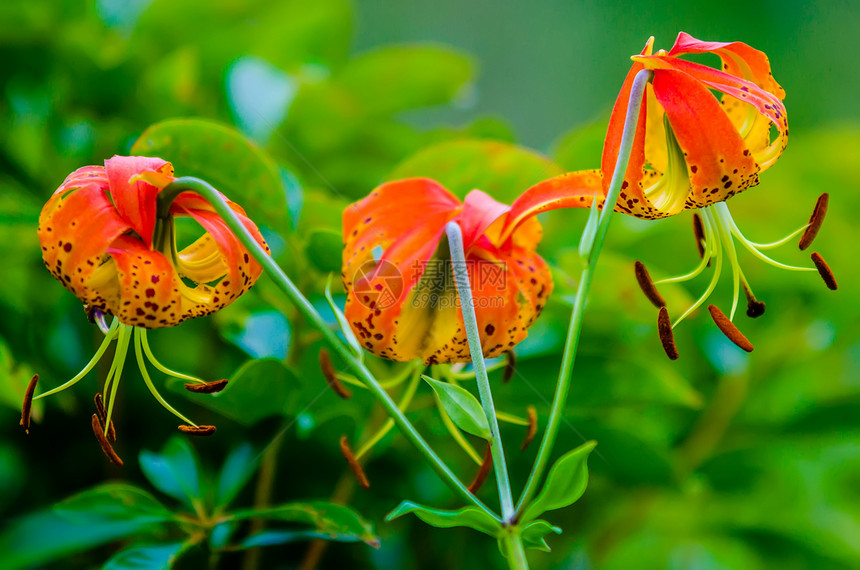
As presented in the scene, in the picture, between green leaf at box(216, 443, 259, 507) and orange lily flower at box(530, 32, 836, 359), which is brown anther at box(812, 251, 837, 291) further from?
green leaf at box(216, 443, 259, 507)

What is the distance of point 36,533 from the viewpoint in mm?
556

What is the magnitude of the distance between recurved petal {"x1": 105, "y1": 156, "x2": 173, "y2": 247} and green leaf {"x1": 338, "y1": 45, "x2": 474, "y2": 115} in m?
0.43

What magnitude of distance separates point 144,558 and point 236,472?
8 cm

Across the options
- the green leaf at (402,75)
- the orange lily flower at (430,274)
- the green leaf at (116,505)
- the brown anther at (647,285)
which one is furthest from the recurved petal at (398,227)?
the green leaf at (402,75)

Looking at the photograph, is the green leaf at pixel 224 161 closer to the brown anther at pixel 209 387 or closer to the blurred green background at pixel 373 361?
the blurred green background at pixel 373 361

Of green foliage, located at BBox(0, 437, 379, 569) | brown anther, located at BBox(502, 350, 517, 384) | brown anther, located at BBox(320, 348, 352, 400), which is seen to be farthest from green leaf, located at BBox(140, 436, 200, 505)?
brown anther, located at BBox(502, 350, 517, 384)

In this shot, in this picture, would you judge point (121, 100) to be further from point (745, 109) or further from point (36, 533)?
point (745, 109)

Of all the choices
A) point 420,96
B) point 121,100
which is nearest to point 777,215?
point 420,96

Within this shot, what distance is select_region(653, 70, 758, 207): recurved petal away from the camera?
1.14 ft

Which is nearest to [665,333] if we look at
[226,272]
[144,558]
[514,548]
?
[514,548]

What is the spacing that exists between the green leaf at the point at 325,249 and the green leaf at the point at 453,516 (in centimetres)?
21

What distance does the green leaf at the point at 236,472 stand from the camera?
0.50 metres

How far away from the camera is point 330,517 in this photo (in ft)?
1.44

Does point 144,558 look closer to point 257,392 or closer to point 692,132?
point 257,392
